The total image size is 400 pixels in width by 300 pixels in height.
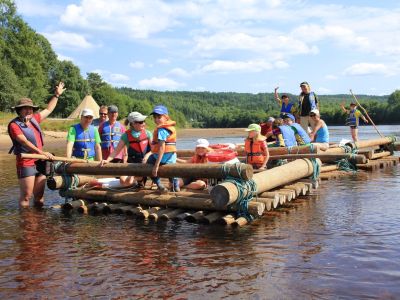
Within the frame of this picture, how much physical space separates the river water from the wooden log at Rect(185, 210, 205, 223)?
6.6 inches

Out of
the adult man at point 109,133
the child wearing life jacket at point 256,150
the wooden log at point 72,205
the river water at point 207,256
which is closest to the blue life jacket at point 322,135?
the child wearing life jacket at point 256,150

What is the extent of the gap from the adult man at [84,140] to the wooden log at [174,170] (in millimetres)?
421

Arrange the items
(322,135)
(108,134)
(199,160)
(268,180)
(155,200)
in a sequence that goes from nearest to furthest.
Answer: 1. (268,180)
2. (155,200)
3. (199,160)
4. (108,134)
5. (322,135)

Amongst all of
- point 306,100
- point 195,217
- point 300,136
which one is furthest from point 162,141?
point 306,100

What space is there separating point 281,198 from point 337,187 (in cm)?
348

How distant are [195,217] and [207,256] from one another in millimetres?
1837

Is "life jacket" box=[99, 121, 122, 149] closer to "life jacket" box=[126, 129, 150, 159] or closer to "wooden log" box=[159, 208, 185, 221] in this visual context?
"life jacket" box=[126, 129, 150, 159]

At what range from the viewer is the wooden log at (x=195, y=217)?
7902 millimetres

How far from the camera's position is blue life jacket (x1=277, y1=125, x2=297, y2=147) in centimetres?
1316

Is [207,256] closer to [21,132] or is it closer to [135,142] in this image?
[135,142]

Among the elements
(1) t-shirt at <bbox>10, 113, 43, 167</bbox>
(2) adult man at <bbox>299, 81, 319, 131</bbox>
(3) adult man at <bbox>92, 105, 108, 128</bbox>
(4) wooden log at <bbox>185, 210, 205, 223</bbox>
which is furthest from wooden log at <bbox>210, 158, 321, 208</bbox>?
(2) adult man at <bbox>299, 81, 319, 131</bbox>

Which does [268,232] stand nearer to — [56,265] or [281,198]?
[281,198]

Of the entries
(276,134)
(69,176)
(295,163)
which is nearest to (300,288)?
(295,163)

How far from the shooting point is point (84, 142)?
32.8 ft
